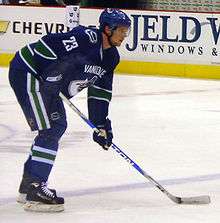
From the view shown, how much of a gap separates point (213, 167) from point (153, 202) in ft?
4.11

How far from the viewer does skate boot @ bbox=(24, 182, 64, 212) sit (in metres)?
4.75

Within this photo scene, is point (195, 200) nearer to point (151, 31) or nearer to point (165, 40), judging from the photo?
point (165, 40)

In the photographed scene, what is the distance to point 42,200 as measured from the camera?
4773mm

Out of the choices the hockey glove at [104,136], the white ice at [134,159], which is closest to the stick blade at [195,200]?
the white ice at [134,159]

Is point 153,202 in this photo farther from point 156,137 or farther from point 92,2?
point 92,2

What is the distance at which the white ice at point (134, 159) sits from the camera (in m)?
4.77

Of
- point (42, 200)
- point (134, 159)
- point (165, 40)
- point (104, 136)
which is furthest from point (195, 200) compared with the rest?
point (165, 40)

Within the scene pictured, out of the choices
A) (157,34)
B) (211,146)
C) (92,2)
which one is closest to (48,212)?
(211,146)

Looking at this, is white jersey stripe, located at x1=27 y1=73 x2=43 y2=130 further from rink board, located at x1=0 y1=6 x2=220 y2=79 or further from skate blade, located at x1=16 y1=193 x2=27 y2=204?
rink board, located at x1=0 y1=6 x2=220 y2=79

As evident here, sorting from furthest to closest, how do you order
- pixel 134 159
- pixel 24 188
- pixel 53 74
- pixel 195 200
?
pixel 134 159, pixel 195 200, pixel 24 188, pixel 53 74

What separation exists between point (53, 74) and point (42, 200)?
0.63 metres

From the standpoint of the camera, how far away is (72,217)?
464 cm

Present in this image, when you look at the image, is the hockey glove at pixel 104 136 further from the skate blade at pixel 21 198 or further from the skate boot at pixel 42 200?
the skate blade at pixel 21 198

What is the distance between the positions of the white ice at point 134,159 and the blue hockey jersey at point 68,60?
0.64 metres
